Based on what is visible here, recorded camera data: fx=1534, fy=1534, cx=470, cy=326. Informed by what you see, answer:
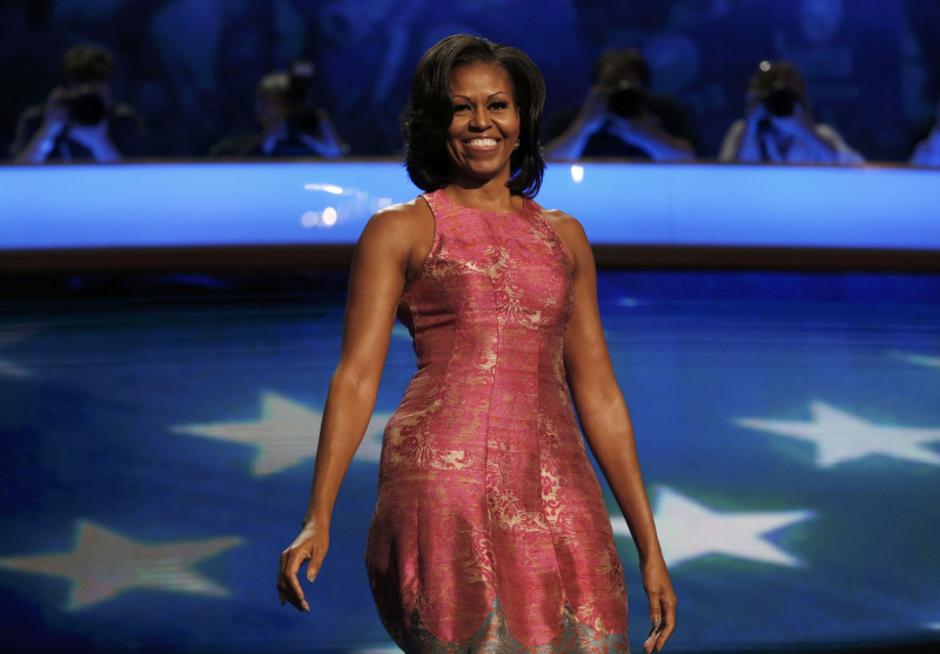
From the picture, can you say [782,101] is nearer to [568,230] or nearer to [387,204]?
[387,204]

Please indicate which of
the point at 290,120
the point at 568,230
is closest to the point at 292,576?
the point at 568,230

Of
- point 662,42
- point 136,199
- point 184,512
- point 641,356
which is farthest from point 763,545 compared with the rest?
point 662,42

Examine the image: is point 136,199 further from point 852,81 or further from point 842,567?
point 852,81

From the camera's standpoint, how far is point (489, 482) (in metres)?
1.78

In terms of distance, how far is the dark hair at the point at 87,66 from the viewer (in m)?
3.98

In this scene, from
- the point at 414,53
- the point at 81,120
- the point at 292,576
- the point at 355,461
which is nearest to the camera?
the point at 292,576

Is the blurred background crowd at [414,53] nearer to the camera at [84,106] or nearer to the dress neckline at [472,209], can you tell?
the camera at [84,106]

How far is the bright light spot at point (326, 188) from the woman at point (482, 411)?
52.6 inches

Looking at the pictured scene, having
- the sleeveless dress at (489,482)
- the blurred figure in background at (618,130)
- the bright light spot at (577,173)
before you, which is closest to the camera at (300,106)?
the blurred figure in background at (618,130)

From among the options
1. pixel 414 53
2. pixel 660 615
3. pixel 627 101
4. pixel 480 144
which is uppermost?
pixel 414 53

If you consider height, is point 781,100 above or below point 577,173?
above

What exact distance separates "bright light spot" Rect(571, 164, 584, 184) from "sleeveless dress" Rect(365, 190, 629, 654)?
4.60ft

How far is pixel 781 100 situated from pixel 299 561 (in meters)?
2.64

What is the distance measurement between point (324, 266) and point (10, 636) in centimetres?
108
